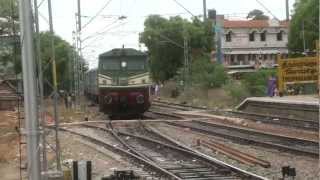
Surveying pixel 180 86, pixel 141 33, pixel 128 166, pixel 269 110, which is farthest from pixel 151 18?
pixel 128 166

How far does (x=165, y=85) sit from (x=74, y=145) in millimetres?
45471

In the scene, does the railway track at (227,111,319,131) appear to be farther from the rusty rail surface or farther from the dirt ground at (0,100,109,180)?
the dirt ground at (0,100,109,180)

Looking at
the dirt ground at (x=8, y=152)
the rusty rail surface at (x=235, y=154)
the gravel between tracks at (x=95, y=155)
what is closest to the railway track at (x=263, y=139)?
the rusty rail surface at (x=235, y=154)

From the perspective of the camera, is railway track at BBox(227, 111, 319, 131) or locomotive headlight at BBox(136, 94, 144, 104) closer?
railway track at BBox(227, 111, 319, 131)

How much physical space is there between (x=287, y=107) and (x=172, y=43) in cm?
3670

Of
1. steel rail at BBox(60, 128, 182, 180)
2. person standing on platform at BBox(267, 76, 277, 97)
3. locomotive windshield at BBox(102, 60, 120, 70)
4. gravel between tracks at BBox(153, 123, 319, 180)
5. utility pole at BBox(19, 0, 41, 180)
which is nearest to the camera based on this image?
utility pole at BBox(19, 0, 41, 180)

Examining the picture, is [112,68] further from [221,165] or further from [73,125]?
[221,165]

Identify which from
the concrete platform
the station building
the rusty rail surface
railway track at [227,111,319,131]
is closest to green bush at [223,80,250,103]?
the concrete platform

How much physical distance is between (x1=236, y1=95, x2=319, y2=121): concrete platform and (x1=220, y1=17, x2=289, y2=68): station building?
2253 inches

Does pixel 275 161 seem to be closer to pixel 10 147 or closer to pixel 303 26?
pixel 10 147

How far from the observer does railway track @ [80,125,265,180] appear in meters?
13.4

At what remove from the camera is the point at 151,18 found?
74188 millimetres

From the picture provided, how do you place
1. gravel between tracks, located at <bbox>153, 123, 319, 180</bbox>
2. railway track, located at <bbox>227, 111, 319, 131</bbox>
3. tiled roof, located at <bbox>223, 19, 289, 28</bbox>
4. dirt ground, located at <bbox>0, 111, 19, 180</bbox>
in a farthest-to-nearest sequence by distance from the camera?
1. tiled roof, located at <bbox>223, 19, 289, 28</bbox>
2. railway track, located at <bbox>227, 111, 319, 131</bbox>
3. dirt ground, located at <bbox>0, 111, 19, 180</bbox>
4. gravel between tracks, located at <bbox>153, 123, 319, 180</bbox>

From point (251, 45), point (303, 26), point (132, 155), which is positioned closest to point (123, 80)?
point (132, 155)
